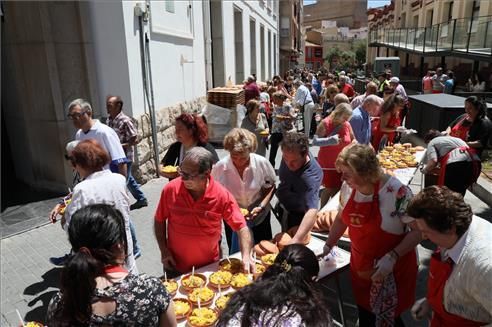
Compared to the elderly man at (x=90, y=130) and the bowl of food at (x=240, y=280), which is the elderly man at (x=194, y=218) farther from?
the elderly man at (x=90, y=130)

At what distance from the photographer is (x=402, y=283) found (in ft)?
9.07

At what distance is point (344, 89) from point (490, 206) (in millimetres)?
7265

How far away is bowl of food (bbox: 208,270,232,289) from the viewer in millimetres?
2672

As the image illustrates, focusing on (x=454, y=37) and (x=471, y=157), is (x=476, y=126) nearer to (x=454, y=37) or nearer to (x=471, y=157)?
(x=471, y=157)

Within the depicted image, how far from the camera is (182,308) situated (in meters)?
2.41

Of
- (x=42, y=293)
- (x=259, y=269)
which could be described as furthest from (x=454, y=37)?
(x=42, y=293)

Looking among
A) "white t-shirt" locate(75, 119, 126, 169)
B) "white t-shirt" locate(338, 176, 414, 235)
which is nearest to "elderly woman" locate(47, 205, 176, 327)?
"white t-shirt" locate(338, 176, 414, 235)

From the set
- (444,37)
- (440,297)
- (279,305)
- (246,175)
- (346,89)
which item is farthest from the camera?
(444,37)

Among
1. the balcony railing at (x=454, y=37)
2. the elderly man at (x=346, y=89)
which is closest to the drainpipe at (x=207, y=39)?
the elderly man at (x=346, y=89)

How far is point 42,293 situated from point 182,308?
7.87 feet

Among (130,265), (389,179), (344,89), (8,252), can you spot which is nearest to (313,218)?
(389,179)

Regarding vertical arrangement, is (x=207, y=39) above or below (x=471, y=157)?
above

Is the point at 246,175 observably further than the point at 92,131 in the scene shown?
No

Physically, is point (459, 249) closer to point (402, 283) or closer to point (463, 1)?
point (402, 283)
